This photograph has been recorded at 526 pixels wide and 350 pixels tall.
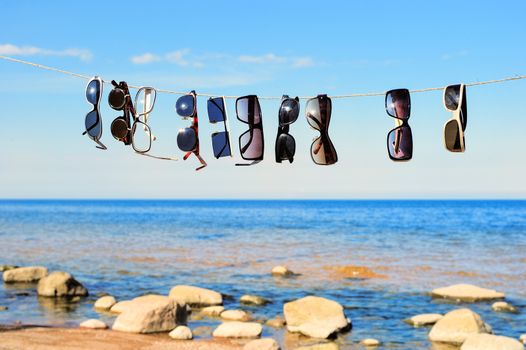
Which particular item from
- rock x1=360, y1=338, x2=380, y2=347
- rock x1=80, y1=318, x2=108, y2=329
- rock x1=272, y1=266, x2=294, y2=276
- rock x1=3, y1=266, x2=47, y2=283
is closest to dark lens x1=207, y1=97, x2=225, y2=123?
rock x1=360, y1=338, x2=380, y2=347

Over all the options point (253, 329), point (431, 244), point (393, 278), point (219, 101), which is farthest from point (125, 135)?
point (431, 244)

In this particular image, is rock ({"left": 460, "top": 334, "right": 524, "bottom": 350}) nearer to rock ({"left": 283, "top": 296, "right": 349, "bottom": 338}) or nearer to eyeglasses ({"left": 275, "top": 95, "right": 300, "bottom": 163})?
rock ({"left": 283, "top": 296, "right": 349, "bottom": 338})

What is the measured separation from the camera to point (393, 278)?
953 inches

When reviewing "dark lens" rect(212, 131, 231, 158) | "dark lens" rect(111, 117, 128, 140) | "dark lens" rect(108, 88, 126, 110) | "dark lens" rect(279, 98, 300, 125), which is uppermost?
"dark lens" rect(108, 88, 126, 110)

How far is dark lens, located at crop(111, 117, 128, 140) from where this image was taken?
852 cm

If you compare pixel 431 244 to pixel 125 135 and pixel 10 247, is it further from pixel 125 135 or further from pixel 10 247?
pixel 125 135

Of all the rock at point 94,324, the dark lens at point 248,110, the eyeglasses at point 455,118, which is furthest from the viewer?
the rock at point 94,324

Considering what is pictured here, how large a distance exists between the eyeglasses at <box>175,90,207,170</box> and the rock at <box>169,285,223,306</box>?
9.67m

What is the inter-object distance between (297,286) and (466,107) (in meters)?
15.8

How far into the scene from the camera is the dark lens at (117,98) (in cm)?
852

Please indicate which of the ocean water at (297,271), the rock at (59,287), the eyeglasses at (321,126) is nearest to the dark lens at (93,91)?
the eyeglasses at (321,126)

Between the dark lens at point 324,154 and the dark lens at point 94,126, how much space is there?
3.09 meters

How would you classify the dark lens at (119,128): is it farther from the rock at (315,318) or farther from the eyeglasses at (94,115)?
the rock at (315,318)

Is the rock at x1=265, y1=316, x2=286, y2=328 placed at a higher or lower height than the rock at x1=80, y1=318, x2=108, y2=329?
lower
